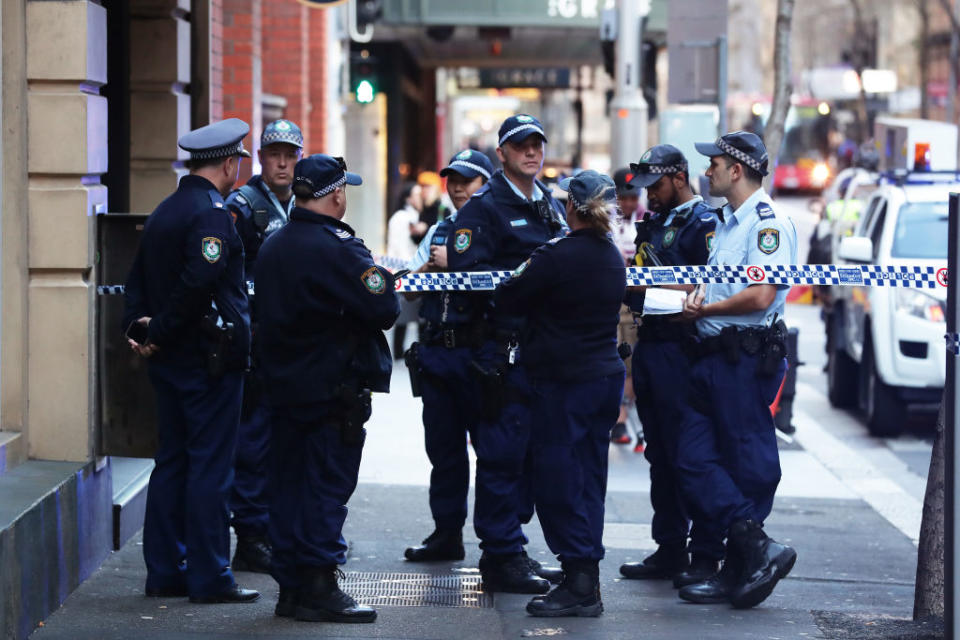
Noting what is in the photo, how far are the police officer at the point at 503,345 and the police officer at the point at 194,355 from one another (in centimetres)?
108

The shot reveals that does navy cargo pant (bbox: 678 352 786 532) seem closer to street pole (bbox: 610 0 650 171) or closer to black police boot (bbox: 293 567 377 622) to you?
black police boot (bbox: 293 567 377 622)

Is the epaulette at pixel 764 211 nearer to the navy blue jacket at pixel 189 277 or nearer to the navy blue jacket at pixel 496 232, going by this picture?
the navy blue jacket at pixel 496 232

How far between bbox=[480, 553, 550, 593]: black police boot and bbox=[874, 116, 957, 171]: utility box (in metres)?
8.98

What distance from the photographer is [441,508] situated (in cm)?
752

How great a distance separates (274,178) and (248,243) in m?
0.35

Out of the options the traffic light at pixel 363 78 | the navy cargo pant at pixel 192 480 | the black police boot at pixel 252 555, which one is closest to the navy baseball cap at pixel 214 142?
the navy cargo pant at pixel 192 480

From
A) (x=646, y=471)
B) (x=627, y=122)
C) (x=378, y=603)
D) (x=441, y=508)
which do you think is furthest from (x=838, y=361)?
(x=378, y=603)

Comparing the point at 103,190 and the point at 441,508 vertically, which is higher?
the point at 103,190

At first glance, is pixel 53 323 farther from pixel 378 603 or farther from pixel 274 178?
pixel 378 603

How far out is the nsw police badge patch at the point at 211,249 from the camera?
632cm

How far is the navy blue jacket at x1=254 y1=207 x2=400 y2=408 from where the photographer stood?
6047 millimetres

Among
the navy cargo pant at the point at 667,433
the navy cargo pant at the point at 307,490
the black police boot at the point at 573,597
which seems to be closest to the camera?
the navy cargo pant at the point at 307,490

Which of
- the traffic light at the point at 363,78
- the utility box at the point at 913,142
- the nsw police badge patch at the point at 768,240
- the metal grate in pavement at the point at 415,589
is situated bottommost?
the metal grate in pavement at the point at 415,589

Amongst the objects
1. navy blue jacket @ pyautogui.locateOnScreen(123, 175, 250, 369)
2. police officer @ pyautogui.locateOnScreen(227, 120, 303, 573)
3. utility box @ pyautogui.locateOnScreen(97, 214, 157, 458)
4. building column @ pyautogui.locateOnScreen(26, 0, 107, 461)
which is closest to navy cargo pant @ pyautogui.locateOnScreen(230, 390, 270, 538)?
police officer @ pyautogui.locateOnScreen(227, 120, 303, 573)
